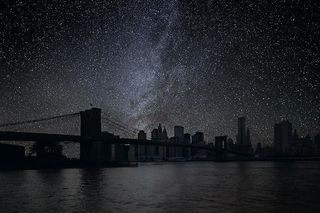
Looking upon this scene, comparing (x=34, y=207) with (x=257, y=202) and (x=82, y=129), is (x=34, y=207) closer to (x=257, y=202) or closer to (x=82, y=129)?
(x=257, y=202)

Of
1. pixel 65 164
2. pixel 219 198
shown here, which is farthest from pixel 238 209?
pixel 65 164

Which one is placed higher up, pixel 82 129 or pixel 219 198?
pixel 82 129

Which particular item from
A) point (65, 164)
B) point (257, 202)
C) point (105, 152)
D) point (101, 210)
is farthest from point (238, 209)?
point (105, 152)

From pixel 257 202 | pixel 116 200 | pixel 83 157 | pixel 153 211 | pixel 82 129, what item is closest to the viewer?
pixel 153 211

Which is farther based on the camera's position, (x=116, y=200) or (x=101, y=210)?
(x=116, y=200)

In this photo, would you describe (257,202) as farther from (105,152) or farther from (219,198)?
(105,152)

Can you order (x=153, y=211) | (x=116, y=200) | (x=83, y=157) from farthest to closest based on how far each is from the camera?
(x=83, y=157) < (x=116, y=200) < (x=153, y=211)
